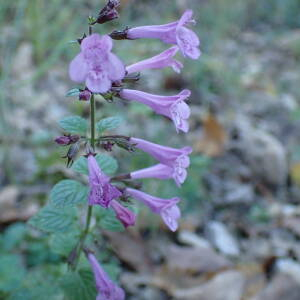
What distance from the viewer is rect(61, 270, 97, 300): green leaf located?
5.70 feet

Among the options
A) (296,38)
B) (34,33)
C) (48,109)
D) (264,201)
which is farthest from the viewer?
(296,38)

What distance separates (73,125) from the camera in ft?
5.42

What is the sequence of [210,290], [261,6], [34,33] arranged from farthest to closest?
1. [261,6]
2. [34,33]
3. [210,290]

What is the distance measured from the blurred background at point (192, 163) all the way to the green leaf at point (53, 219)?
161mm

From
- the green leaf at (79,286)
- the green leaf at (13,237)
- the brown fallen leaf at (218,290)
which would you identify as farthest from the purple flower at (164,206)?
the green leaf at (13,237)

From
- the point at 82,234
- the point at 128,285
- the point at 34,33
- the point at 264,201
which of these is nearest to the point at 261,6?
the point at 34,33

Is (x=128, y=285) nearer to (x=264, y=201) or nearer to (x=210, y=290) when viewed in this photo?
(x=210, y=290)

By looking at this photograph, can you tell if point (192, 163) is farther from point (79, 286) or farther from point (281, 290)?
point (79, 286)

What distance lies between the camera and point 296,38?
687 cm

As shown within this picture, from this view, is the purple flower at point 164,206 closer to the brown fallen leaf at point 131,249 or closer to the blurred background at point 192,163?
the blurred background at point 192,163

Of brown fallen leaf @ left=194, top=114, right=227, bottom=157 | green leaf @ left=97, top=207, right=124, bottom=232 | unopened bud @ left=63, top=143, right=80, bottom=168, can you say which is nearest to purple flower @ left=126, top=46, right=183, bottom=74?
unopened bud @ left=63, top=143, right=80, bottom=168

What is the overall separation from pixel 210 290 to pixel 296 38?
5376 millimetres

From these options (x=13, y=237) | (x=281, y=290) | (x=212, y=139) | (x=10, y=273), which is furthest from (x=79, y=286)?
(x=212, y=139)

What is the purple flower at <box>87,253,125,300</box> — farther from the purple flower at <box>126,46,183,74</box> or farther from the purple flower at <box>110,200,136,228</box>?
the purple flower at <box>126,46,183,74</box>
